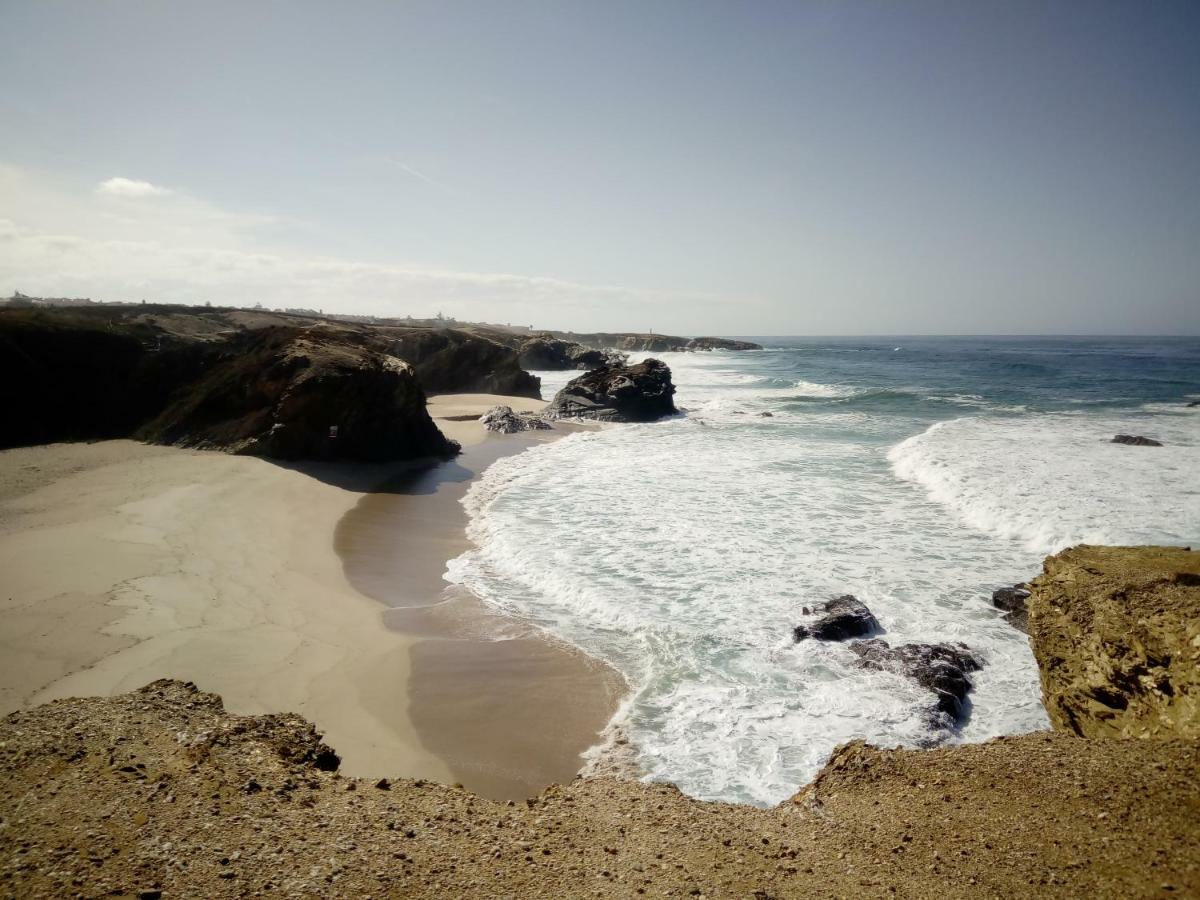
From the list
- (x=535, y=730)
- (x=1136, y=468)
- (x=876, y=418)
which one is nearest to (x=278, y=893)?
(x=535, y=730)

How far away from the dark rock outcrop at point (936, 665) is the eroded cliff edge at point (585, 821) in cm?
221

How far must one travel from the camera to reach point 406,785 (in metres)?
3.96

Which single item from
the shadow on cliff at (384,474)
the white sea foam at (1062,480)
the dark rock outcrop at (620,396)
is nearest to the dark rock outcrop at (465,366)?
the dark rock outcrop at (620,396)

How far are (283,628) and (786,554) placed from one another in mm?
8312

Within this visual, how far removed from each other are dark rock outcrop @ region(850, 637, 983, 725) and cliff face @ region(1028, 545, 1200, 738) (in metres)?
1.39

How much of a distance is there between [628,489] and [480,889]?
511 inches

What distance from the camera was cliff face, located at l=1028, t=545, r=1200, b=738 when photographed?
3.93m

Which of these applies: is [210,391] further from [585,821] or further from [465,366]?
[465,366]

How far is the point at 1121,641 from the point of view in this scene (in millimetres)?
4367

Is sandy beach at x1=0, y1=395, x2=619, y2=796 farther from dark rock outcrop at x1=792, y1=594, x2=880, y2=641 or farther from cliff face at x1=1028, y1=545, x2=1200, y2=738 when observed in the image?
cliff face at x1=1028, y1=545, x2=1200, y2=738

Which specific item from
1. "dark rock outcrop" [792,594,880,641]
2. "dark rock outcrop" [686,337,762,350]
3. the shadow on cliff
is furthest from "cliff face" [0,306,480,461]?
"dark rock outcrop" [686,337,762,350]

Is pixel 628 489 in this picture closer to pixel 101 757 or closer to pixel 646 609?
pixel 646 609

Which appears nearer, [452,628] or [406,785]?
[406,785]

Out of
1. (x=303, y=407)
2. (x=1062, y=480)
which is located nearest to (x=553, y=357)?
(x=303, y=407)
